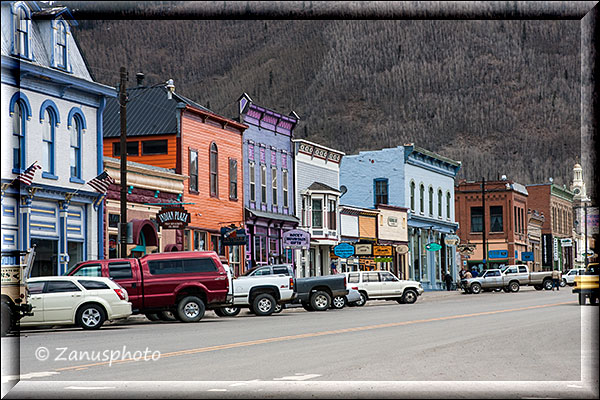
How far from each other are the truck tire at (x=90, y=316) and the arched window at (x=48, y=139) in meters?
9.37

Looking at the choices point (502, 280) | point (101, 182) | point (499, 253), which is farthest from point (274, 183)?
point (499, 253)

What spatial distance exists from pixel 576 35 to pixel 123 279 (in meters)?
17.7

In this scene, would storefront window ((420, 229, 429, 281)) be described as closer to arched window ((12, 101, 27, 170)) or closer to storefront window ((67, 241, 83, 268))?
storefront window ((67, 241, 83, 268))

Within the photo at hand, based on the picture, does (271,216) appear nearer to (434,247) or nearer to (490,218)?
(434,247)

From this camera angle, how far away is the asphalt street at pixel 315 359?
1052cm

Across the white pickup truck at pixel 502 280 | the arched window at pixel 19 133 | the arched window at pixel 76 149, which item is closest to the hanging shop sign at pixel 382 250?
the white pickup truck at pixel 502 280

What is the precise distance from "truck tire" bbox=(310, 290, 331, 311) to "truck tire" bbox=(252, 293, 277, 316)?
3.98 meters

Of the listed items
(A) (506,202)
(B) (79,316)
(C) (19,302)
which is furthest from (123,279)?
(A) (506,202)

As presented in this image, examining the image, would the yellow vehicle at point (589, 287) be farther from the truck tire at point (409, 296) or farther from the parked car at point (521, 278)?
the parked car at point (521, 278)

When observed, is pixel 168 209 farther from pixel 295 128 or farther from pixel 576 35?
pixel 576 35

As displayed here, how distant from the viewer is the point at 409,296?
138 feet

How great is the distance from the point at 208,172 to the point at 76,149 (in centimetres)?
1096

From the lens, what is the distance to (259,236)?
4784 centimetres
